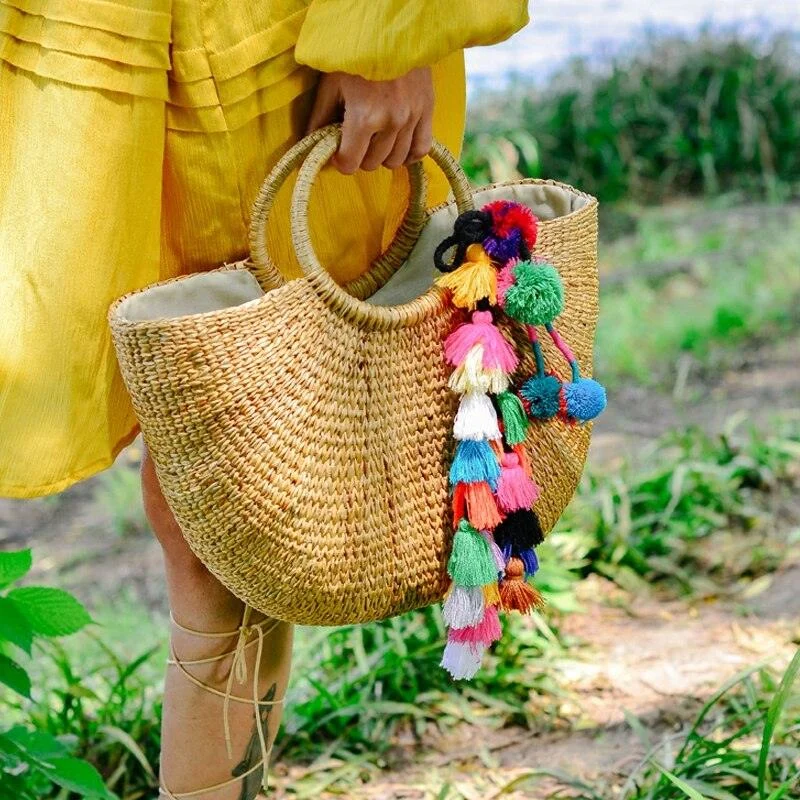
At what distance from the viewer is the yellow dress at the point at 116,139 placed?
3.80ft

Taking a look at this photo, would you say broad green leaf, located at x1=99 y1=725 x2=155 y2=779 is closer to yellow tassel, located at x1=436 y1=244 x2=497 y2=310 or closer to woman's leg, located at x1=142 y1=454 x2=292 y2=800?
woman's leg, located at x1=142 y1=454 x2=292 y2=800

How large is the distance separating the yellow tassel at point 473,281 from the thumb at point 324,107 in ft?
0.64

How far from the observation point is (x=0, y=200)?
3.94 ft

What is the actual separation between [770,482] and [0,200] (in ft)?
6.15

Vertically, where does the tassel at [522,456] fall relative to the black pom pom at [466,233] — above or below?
below

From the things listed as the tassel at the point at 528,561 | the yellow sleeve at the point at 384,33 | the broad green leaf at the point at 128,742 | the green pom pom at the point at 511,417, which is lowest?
the broad green leaf at the point at 128,742

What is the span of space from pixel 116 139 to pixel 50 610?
23.4 inches

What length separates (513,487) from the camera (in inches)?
51.6

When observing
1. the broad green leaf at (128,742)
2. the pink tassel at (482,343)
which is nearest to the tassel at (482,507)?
the pink tassel at (482,343)

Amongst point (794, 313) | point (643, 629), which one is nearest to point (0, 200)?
point (643, 629)

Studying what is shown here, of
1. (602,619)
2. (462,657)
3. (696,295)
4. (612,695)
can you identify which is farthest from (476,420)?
(696,295)

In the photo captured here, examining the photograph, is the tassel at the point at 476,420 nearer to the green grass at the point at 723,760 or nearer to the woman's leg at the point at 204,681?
the woman's leg at the point at 204,681

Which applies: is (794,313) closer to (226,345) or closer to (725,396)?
(725,396)

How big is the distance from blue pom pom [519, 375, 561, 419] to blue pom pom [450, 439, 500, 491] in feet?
0.23
